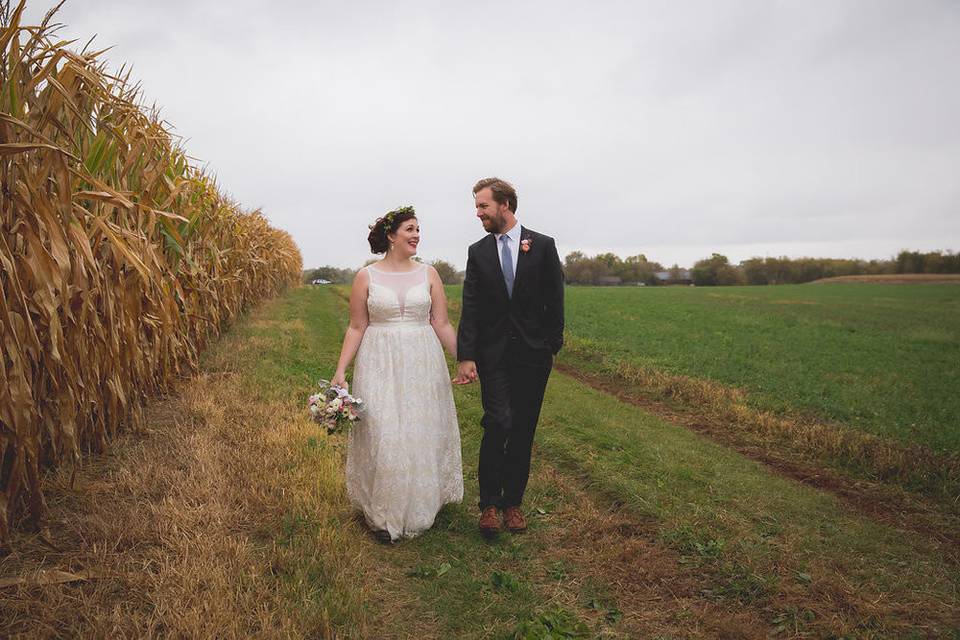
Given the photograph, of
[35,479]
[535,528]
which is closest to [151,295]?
[35,479]

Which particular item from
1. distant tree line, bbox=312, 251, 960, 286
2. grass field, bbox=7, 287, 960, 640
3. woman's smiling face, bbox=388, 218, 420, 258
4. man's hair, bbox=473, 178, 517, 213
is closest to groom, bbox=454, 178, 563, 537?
man's hair, bbox=473, 178, 517, 213

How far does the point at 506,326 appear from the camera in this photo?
4.33 meters

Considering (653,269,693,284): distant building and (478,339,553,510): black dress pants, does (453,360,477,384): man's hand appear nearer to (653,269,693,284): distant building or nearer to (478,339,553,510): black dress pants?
(478,339,553,510): black dress pants

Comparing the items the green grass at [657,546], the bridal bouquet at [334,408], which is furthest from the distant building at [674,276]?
the bridal bouquet at [334,408]

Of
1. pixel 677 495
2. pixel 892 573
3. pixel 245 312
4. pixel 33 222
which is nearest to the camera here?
pixel 33 222

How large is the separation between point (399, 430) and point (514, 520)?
110 centimetres

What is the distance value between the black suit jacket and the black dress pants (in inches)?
3.8

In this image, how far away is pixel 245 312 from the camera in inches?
657

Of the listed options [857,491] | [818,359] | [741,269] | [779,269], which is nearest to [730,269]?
[741,269]

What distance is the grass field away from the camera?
9.77 ft

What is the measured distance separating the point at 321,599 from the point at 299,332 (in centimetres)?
1192

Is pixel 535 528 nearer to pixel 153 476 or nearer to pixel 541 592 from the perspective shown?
pixel 541 592

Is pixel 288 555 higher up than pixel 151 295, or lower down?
lower down

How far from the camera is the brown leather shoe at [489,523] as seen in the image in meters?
4.25
